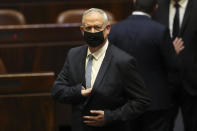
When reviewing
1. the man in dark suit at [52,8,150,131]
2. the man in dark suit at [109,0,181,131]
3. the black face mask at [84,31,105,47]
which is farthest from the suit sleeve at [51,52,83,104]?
the man in dark suit at [109,0,181,131]

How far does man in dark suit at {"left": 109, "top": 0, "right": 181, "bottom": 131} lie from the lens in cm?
173

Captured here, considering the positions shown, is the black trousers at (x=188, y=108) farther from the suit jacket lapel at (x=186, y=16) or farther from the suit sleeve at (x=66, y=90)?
the suit sleeve at (x=66, y=90)

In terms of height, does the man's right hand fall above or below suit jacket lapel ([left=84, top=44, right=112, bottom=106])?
below

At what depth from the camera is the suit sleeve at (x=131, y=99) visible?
131cm

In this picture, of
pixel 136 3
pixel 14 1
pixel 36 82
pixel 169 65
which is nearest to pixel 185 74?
pixel 169 65

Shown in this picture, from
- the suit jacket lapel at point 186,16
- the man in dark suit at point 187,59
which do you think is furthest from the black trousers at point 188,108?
the suit jacket lapel at point 186,16

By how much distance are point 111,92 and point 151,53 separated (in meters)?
0.47

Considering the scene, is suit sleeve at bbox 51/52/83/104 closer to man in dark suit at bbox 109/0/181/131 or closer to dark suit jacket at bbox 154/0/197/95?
man in dark suit at bbox 109/0/181/131

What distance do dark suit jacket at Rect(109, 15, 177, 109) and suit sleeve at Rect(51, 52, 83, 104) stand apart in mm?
418

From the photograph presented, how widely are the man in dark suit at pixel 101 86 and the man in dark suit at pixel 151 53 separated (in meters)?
0.40

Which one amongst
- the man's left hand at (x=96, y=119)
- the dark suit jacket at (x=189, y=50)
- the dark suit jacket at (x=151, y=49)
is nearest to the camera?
the man's left hand at (x=96, y=119)

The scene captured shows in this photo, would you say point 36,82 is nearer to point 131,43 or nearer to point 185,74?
point 131,43

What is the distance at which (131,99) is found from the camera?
4.43 ft

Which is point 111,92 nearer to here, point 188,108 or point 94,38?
point 94,38
